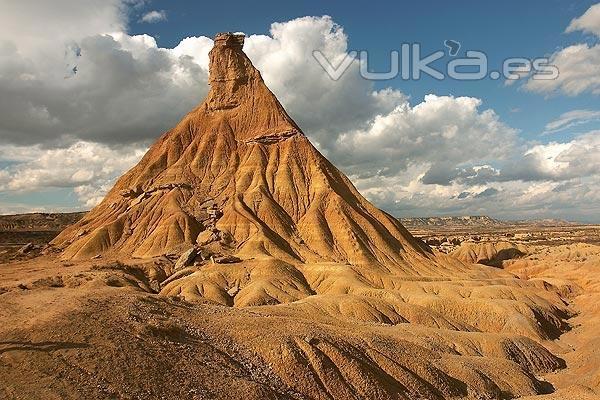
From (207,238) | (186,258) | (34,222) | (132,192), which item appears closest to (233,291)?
(186,258)

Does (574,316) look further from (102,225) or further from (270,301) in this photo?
(102,225)

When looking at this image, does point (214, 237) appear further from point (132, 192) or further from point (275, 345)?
point (275, 345)

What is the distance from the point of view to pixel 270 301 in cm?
6075

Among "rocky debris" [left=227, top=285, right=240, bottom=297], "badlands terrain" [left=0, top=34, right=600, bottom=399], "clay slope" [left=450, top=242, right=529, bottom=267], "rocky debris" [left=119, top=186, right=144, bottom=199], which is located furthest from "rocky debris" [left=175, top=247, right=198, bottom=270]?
"clay slope" [left=450, top=242, right=529, bottom=267]

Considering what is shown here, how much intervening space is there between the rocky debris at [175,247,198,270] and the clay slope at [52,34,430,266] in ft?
21.9

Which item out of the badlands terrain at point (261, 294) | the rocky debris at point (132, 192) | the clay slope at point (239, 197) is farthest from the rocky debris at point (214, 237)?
the rocky debris at point (132, 192)

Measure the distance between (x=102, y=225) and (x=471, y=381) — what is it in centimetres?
8194

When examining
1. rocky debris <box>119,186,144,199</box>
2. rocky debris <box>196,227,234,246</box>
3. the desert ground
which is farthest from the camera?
rocky debris <box>119,186,144,199</box>

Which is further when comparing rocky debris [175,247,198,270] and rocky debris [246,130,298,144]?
rocky debris [246,130,298,144]

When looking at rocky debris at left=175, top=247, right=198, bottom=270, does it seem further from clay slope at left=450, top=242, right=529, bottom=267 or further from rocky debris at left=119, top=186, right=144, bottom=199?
clay slope at left=450, top=242, right=529, bottom=267

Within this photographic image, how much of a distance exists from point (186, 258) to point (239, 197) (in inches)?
955

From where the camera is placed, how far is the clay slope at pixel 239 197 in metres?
88.7

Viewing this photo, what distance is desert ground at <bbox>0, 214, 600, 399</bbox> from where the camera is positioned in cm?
2127

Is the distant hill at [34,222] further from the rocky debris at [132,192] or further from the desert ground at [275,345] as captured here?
the desert ground at [275,345]
